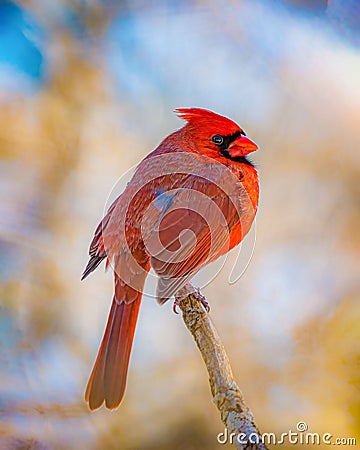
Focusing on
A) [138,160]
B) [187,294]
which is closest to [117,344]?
[187,294]

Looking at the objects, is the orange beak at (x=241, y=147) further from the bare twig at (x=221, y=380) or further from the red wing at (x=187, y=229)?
the bare twig at (x=221, y=380)

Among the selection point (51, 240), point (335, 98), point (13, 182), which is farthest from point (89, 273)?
point (335, 98)

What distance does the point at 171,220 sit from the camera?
1.23 metres

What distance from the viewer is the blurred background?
4.26 feet

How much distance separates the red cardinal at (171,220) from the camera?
1208 millimetres

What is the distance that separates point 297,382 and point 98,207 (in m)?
0.58

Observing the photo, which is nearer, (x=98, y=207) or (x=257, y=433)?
(x=257, y=433)

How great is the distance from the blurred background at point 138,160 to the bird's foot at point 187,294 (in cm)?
4

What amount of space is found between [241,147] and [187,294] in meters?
0.34

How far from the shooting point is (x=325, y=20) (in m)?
1.42

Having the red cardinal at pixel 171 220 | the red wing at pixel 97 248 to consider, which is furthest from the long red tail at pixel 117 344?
the red wing at pixel 97 248

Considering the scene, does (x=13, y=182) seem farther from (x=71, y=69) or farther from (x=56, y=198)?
(x=71, y=69)

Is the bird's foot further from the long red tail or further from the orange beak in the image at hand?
the orange beak

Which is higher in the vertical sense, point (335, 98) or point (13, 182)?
point (335, 98)
